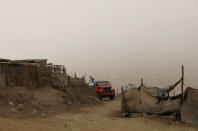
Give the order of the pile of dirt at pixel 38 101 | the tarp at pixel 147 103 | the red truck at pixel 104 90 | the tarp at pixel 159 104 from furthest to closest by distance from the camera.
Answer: the red truck at pixel 104 90
the pile of dirt at pixel 38 101
the tarp at pixel 147 103
the tarp at pixel 159 104

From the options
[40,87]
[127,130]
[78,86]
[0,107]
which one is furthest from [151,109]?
[78,86]

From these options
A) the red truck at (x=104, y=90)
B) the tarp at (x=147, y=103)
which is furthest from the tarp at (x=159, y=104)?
the red truck at (x=104, y=90)

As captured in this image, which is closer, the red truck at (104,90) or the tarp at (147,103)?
the tarp at (147,103)

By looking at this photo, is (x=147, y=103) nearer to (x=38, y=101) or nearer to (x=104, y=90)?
(x=38, y=101)

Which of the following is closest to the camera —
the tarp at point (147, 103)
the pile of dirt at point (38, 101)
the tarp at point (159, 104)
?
the tarp at point (159, 104)

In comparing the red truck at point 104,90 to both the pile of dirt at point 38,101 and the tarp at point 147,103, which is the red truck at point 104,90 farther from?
the tarp at point 147,103

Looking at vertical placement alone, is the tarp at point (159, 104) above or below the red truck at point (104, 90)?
above

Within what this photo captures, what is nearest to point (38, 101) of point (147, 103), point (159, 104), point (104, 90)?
point (147, 103)

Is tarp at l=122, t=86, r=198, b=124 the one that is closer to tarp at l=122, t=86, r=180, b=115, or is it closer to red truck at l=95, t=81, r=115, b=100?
tarp at l=122, t=86, r=180, b=115

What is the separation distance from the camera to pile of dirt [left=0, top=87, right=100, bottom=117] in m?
15.7

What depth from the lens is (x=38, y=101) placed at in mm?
19094

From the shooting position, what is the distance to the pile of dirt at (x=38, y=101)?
15.7 metres

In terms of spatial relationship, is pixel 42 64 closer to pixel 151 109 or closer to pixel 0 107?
pixel 0 107

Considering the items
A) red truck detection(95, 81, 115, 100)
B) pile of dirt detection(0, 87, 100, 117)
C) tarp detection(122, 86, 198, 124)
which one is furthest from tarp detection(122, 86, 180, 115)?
red truck detection(95, 81, 115, 100)
